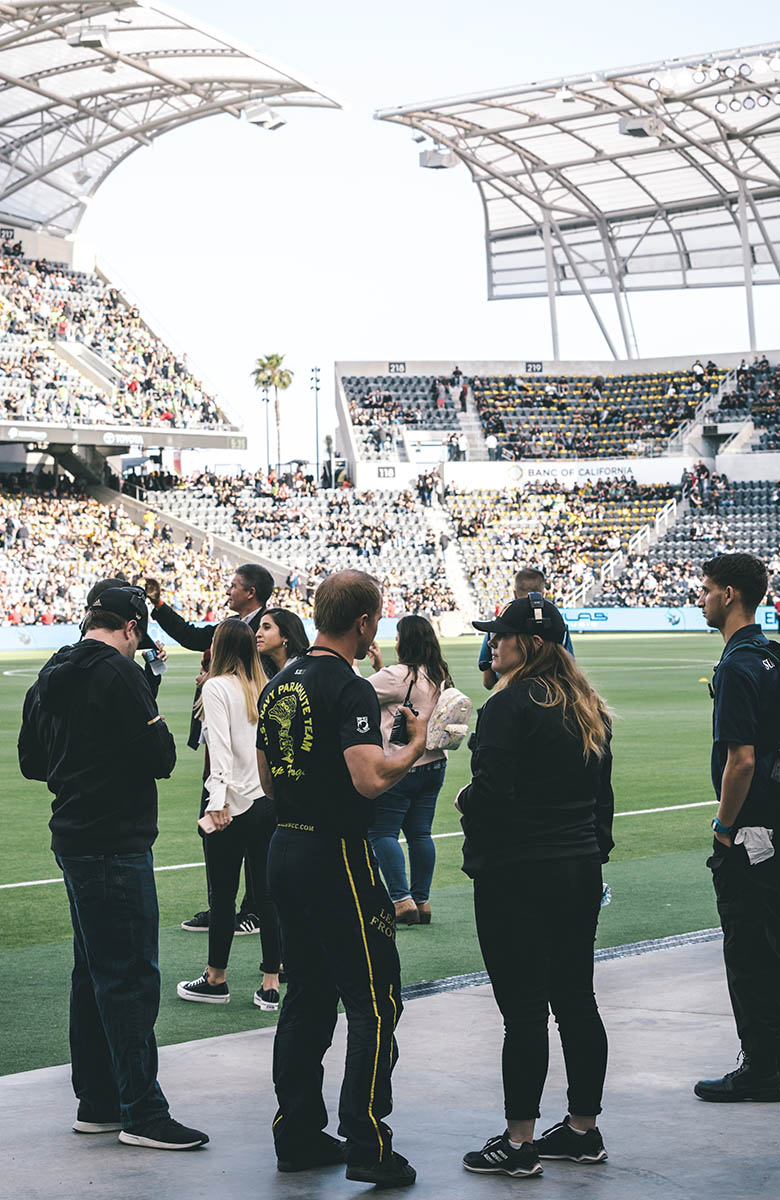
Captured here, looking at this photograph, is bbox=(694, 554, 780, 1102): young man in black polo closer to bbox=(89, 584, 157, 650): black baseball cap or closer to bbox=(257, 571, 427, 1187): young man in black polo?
bbox=(257, 571, 427, 1187): young man in black polo

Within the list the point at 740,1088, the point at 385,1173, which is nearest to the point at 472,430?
the point at 740,1088

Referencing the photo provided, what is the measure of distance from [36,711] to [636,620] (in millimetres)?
49434

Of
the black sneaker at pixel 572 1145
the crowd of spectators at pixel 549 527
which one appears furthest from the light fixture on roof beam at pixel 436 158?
the black sneaker at pixel 572 1145

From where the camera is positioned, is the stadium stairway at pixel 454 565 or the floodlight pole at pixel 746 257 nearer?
the stadium stairway at pixel 454 565

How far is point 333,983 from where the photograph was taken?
538 centimetres

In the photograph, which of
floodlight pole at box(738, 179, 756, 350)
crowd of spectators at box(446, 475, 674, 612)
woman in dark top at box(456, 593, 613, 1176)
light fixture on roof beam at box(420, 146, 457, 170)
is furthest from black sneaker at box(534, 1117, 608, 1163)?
floodlight pole at box(738, 179, 756, 350)

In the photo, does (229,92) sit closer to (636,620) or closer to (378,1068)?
(636,620)

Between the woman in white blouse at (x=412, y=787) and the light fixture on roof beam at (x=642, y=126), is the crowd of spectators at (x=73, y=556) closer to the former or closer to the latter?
the light fixture on roof beam at (x=642, y=126)

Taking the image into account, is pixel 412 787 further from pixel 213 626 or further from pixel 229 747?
pixel 229 747

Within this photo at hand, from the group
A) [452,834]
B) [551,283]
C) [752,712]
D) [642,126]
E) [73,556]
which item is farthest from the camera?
[551,283]

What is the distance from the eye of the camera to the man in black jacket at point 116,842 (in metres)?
5.52

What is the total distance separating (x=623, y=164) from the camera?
63188 mm

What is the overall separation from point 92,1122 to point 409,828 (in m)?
4.27

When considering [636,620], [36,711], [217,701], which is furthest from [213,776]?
[636,620]
